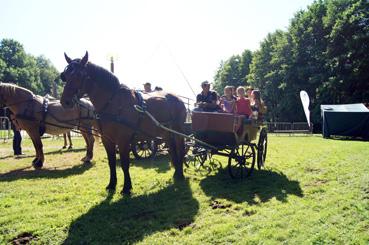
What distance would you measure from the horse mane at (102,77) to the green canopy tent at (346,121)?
64.8 ft

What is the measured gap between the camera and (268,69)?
47.9 m

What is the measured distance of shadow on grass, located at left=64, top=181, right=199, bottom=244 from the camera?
453 centimetres


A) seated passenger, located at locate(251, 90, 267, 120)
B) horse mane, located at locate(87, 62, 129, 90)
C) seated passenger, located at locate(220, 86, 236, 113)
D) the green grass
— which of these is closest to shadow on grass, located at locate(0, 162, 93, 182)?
the green grass

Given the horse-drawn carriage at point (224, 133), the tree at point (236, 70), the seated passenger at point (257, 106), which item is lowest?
the horse-drawn carriage at point (224, 133)

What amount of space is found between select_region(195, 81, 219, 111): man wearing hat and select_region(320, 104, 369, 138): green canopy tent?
56.1 ft

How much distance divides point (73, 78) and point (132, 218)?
8.63ft

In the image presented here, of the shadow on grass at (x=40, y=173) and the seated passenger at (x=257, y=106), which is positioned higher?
the seated passenger at (x=257, y=106)

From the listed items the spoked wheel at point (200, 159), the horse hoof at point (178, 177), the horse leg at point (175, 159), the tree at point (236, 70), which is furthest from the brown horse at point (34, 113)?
the tree at point (236, 70)

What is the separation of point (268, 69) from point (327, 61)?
38.5ft

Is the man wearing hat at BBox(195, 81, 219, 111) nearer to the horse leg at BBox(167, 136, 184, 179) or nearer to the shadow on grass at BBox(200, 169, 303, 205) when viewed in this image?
the horse leg at BBox(167, 136, 184, 179)

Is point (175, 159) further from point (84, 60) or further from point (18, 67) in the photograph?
point (18, 67)

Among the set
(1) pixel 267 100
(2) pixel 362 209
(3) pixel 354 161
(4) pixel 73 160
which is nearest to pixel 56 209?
(2) pixel 362 209

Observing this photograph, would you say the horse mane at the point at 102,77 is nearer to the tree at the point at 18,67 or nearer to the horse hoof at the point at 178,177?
the horse hoof at the point at 178,177

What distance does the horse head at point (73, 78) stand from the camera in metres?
5.97
